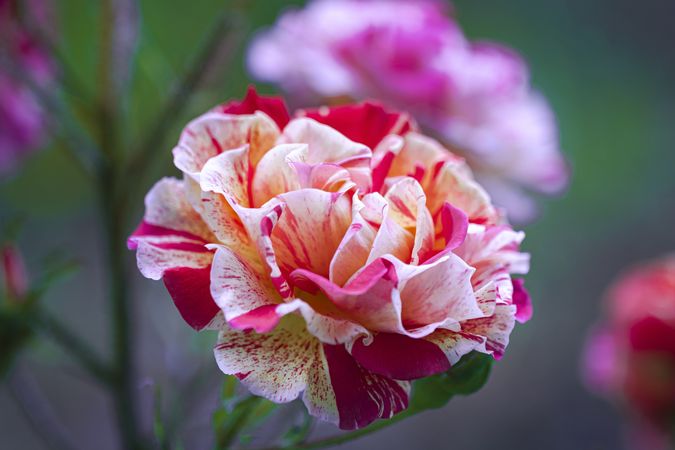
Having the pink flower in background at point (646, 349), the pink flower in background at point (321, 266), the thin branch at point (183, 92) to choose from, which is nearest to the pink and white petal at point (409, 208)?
the pink flower in background at point (321, 266)

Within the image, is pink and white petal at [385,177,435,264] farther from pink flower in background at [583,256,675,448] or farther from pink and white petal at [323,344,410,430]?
pink flower in background at [583,256,675,448]

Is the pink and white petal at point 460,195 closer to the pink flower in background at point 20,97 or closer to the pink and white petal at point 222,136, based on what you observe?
the pink and white petal at point 222,136

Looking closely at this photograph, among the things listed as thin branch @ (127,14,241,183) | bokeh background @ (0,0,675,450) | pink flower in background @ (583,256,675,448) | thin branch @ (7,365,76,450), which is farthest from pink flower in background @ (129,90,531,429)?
bokeh background @ (0,0,675,450)

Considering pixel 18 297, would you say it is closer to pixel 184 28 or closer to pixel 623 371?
pixel 623 371

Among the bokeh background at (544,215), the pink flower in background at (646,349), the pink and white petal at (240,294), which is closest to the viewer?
the pink and white petal at (240,294)

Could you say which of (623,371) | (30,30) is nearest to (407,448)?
(623,371)
